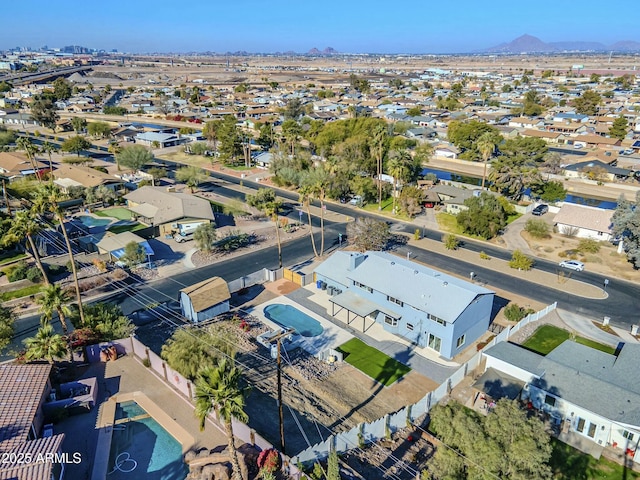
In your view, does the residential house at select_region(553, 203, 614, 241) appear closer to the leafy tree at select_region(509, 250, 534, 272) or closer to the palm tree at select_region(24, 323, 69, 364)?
the leafy tree at select_region(509, 250, 534, 272)

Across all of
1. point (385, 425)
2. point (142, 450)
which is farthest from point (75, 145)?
point (385, 425)

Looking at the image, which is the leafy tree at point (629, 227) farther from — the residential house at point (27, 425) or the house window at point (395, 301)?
the residential house at point (27, 425)

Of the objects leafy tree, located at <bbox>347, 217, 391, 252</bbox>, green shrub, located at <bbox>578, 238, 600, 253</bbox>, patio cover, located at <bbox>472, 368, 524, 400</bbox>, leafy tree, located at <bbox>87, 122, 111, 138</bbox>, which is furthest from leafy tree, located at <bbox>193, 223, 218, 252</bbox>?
leafy tree, located at <bbox>87, 122, 111, 138</bbox>

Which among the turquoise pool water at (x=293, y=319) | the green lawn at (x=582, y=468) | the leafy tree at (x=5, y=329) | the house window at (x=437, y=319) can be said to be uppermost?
the leafy tree at (x=5, y=329)

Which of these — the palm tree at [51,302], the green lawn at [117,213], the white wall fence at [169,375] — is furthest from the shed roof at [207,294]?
the green lawn at [117,213]

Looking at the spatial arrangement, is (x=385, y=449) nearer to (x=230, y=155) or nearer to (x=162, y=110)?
(x=230, y=155)

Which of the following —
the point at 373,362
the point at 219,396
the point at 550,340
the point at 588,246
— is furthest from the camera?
the point at 588,246

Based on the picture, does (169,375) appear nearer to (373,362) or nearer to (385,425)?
(373,362)

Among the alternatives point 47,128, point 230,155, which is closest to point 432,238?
point 230,155
